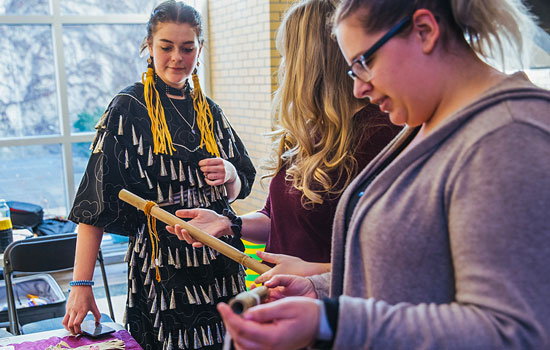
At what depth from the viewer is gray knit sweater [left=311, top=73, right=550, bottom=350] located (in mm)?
670

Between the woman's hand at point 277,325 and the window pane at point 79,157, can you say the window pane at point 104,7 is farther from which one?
the woman's hand at point 277,325

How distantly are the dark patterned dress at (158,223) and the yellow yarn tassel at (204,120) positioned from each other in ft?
0.21

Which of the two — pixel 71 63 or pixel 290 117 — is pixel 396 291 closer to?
pixel 290 117

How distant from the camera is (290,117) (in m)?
1.49

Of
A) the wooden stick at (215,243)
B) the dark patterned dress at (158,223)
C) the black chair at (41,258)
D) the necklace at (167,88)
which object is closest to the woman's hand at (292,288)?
the wooden stick at (215,243)

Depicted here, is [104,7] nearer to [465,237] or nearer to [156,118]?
[156,118]

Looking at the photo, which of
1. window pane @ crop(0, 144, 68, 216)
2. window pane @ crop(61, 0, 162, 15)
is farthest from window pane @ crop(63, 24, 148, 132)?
window pane @ crop(0, 144, 68, 216)

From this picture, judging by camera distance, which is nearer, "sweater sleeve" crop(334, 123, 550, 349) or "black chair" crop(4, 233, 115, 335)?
"sweater sleeve" crop(334, 123, 550, 349)

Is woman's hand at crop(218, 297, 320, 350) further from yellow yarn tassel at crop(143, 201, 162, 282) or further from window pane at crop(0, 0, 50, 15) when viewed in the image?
window pane at crop(0, 0, 50, 15)

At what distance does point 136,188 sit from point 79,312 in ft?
1.45

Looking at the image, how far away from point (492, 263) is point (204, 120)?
145cm

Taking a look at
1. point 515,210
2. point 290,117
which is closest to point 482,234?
point 515,210

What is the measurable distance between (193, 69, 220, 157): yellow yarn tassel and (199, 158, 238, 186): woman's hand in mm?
107

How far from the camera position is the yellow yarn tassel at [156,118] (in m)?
1.84
